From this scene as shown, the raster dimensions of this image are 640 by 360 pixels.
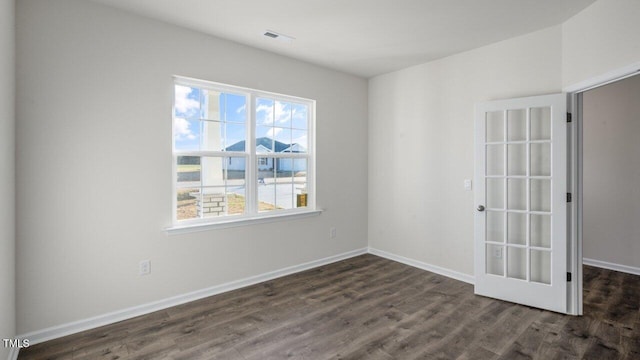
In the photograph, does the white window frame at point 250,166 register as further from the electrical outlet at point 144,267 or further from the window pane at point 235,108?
the electrical outlet at point 144,267

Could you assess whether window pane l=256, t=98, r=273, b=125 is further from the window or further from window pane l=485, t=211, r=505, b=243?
window pane l=485, t=211, r=505, b=243

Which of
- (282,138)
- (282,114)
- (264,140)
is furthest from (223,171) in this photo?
(282,114)

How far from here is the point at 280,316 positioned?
2797 millimetres

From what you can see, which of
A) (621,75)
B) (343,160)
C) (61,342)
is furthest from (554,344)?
(61,342)

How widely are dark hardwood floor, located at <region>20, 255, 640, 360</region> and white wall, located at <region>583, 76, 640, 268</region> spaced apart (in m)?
0.71

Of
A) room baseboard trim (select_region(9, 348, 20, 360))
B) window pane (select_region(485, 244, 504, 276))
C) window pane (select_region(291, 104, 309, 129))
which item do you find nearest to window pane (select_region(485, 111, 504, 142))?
window pane (select_region(485, 244, 504, 276))

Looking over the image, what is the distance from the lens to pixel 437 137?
3953mm

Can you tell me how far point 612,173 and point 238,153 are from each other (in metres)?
4.74

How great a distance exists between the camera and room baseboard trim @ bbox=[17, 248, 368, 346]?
7.85ft

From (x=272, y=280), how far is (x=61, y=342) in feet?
6.33

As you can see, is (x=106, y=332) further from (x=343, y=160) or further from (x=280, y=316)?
(x=343, y=160)

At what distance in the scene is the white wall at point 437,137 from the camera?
3213 millimetres

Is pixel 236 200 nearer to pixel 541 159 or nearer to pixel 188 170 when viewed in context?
pixel 188 170

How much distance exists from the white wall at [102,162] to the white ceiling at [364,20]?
0.93 feet
